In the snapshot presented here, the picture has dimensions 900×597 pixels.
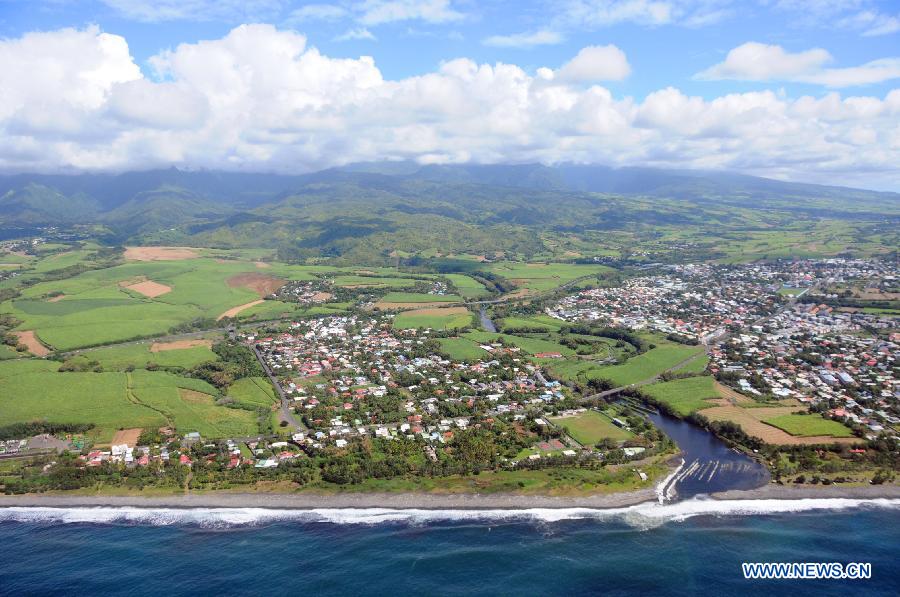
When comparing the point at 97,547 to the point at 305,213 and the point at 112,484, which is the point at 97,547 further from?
the point at 305,213

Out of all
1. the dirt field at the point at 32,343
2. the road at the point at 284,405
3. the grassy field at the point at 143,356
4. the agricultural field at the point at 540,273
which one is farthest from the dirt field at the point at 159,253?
the road at the point at 284,405

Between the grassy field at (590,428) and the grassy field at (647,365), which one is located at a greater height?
the grassy field at (647,365)

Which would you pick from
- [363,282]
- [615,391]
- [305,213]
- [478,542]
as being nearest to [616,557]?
[478,542]

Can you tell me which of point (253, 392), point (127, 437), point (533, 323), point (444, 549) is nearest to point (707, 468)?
point (444, 549)

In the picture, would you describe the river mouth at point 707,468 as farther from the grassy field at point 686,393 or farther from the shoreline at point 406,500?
the grassy field at point 686,393

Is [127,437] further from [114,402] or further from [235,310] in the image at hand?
[235,310]

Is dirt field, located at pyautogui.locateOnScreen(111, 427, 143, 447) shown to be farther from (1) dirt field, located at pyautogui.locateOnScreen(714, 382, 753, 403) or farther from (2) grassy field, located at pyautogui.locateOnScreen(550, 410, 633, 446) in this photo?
(1) dirt field, located at pyautogui.locateOnScreen(714, 382, 753, 403)
